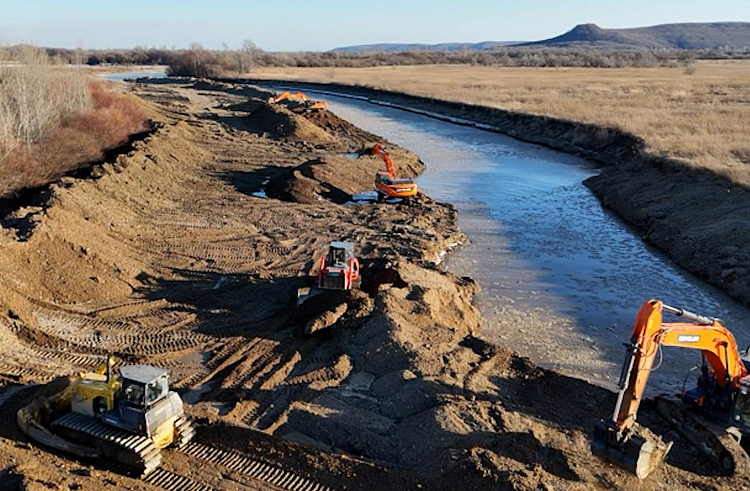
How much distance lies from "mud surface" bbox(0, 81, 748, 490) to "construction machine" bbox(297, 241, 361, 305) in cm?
37

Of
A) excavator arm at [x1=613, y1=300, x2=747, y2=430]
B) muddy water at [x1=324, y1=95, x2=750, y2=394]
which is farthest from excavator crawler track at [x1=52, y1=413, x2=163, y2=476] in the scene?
muddy water at [x1=324, y1=95, x2=750, y2=394]

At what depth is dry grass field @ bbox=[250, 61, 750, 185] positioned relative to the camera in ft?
105

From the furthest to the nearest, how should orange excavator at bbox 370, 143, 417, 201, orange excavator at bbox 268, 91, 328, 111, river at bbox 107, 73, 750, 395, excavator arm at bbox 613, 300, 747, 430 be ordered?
orange excavator at bbox 268, 91, 328, 111, orange excavator at bbox 370, 143, 417, 201, river at bbox 107, 73, 750, 395, excavator arm at bbox 613, 300, 747, 430

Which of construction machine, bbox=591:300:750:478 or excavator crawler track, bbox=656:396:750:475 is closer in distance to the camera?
construction machine, bbox=591:300:750:478

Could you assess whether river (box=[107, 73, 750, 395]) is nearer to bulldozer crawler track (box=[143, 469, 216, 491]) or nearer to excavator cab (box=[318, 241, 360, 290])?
excavator cab (box=[318, 241, 360, 290])

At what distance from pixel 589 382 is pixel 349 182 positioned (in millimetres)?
17496

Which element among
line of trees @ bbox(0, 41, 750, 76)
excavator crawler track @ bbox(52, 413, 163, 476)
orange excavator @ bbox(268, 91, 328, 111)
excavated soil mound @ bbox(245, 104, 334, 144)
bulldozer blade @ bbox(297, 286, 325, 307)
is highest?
line of trees @ bbox(0, 41, 750, 76)

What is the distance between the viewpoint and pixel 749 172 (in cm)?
2605

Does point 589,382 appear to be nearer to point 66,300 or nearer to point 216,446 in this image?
point 216,446

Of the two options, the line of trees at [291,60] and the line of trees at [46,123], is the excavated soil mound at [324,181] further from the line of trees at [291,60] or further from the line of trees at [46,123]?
the line of trees at [291,60]

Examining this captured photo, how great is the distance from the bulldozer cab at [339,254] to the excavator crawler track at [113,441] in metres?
6.69

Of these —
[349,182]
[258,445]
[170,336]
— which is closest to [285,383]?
[258,445]

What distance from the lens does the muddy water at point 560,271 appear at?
1528 centimetres

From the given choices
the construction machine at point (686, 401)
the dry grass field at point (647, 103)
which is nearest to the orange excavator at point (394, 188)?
the dry grass field at point (647, 103)
